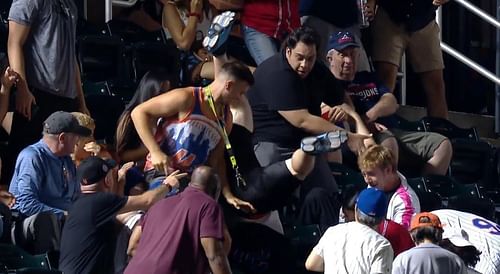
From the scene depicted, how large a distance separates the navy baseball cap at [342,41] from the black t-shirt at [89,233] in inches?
128

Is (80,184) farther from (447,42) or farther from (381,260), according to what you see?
(447,42)

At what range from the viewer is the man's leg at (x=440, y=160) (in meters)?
13.2

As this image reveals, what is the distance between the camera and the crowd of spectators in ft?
32.4

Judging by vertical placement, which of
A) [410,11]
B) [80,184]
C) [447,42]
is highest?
[80,184]

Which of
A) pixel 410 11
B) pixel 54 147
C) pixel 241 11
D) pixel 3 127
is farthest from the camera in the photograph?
pixel 410 11

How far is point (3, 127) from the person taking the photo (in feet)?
38.3

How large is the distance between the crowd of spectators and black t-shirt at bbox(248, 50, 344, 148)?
0.01 m

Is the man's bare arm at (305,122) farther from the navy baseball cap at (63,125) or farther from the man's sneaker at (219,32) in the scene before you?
→ the navy baseball cap at (63,125)

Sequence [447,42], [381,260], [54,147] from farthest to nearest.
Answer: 1. [447,42]
2. [54,147]
3. [381,260]

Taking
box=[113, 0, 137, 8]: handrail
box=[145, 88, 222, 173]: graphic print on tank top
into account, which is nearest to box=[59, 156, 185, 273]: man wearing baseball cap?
box=[145, 88, 222, 173]: graphic print on tank top

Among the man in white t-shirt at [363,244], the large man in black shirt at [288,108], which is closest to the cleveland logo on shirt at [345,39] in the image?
the large man in black shirt at [288,108]

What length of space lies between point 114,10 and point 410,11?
2.28 metres

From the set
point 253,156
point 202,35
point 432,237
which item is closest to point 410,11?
point 202,35

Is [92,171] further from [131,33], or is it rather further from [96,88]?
[131,33]
